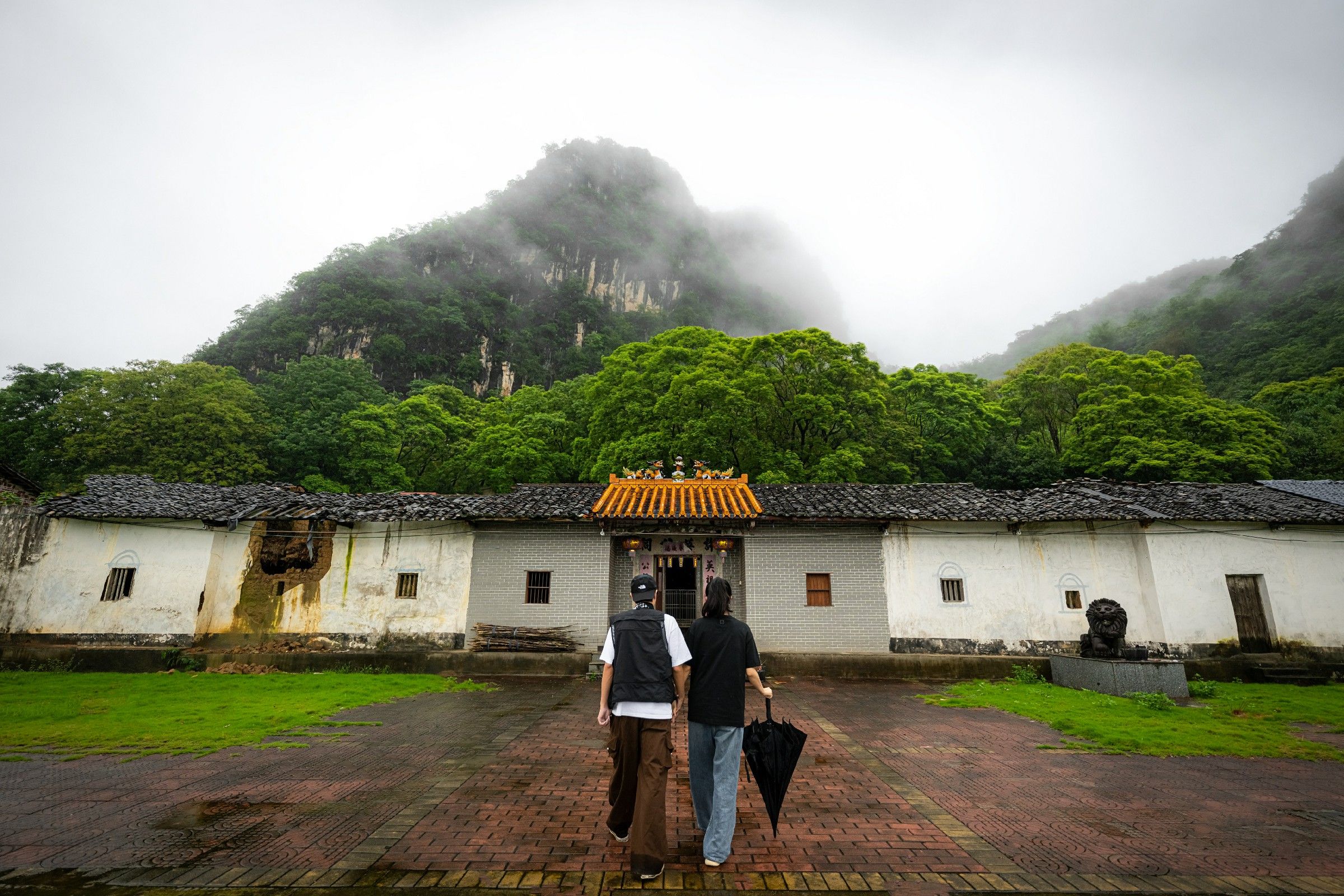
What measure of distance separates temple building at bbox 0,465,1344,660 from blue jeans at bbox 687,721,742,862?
322 inches

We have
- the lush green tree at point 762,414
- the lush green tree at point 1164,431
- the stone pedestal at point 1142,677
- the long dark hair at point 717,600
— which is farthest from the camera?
the lush green tree at point 1164,431

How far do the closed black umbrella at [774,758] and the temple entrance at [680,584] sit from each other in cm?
955

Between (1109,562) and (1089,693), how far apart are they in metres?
3.81

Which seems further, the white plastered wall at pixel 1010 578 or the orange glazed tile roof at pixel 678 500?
the white plastered wall at pixel 1010 578

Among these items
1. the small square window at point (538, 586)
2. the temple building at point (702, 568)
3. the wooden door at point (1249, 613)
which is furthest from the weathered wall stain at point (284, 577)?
the wooden door at point (1249, 613)

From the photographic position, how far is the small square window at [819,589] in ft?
42.0

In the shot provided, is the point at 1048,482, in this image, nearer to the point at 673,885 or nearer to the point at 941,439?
the point at 941,439

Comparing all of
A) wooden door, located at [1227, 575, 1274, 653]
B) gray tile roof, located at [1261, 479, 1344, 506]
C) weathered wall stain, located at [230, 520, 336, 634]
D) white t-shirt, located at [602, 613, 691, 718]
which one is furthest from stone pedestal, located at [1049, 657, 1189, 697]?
weathered wall stain, located at [230, 520, 336, 634]

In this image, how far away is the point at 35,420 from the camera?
3103 cm

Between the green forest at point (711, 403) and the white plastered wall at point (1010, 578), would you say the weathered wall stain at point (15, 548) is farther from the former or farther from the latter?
the white plastered wall at point (1010, 578)

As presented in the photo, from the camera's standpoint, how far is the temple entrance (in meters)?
13.5

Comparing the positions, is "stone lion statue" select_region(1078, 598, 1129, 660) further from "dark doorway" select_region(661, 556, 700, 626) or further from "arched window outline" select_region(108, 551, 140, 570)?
"arched window outline" select_region(108, 551, 140, 570)

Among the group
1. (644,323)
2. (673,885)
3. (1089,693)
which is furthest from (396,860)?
(644,323)

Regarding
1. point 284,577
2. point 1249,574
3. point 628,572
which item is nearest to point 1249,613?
point 1249,574
